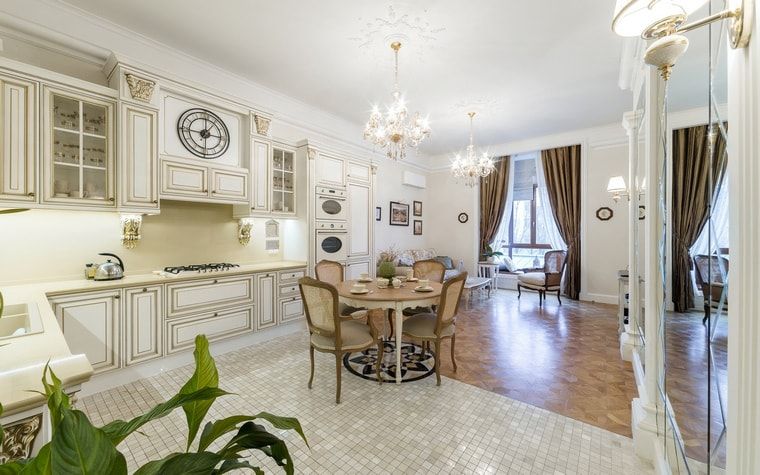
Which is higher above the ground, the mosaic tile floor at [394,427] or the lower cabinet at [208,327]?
the lower cabinet at [208,327]

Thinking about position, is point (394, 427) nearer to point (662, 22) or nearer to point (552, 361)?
point (552, 361)

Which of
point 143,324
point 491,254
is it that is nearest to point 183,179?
point 143,324

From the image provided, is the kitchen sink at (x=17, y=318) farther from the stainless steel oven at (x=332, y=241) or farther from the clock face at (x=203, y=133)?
the stainless steel oven at (x=332, y=241)

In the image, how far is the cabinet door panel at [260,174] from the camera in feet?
12.6

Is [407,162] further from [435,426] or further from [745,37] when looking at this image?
[745,37]

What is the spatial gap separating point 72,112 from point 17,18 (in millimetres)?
748

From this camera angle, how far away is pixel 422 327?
2.90 metres

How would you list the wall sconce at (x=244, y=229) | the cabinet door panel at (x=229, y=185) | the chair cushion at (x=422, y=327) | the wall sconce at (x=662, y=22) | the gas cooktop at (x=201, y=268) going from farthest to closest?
the wall sconce at (x=244, y=229)
the cabinet door panel at (x=229, y=185)
the gas cooktop at (x=201, y=268)
the chair cushion at (x=422, y=327)
the wall sconce at (x=662, y=22)

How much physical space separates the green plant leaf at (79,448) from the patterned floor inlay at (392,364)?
8.44ft

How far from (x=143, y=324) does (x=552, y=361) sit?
156 inches

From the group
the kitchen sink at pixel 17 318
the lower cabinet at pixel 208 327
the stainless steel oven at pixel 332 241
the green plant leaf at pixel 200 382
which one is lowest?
the lower cabinet at pixel 208 327

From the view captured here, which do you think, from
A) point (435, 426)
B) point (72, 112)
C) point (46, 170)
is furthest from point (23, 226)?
point (435, 426)

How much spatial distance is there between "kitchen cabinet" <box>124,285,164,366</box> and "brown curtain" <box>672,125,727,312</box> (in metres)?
3.73

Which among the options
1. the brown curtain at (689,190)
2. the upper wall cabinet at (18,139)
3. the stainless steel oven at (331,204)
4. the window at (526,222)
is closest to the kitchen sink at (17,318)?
the upper wall cabinet at (18,139)
